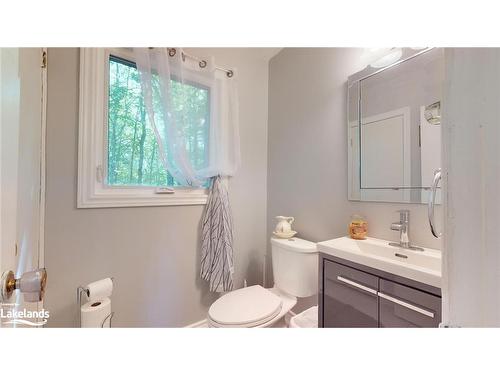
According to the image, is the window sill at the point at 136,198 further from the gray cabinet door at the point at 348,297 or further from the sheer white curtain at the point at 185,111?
the gray cabinet door at the point at 348,297

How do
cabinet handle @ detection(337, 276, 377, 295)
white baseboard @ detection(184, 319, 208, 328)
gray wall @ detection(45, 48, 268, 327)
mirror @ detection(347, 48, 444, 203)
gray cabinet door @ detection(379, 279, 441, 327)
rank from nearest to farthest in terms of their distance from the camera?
gray cabinet door @ detection(379, 279, 441, 327), cabinet handle @ detection(337, 276, 377, 295), mirror @ detection(347, 48, 444, 203), gray wall @ detection(45, 48, 268, 327), white baseboard @ detection(184, 319, 208, 328)

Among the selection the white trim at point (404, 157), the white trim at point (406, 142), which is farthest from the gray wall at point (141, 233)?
the white trim at point (406, 142)

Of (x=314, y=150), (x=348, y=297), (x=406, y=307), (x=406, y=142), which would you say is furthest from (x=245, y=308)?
(x=406, y=142)

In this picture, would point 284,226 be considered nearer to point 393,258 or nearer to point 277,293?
point 277,293

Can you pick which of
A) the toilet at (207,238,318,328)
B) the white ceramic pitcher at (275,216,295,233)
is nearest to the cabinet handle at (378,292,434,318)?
the toilet at (207,238,318,328)

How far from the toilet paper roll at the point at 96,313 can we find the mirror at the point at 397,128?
1458 mm

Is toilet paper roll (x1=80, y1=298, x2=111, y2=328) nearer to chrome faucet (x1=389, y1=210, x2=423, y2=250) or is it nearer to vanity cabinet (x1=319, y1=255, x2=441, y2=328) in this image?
vanity cabinet (x1=319, y1=255, x2=441, y2=328)

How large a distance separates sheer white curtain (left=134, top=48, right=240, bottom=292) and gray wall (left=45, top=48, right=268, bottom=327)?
0.42 feet

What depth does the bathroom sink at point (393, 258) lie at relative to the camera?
25.1 inches

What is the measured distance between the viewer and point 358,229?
1059mm

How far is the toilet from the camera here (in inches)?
39.0

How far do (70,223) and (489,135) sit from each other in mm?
1477
